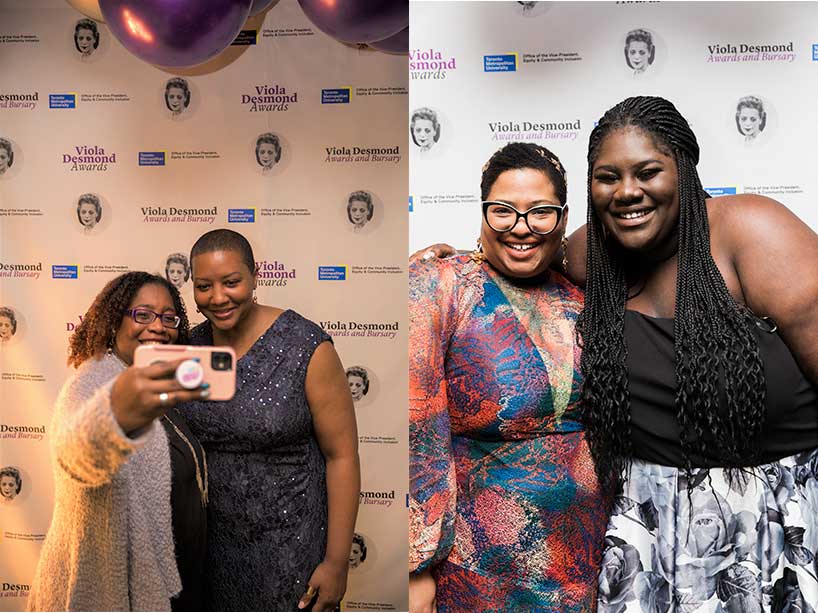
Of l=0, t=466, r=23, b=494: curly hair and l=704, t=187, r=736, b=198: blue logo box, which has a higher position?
l=704, t=187, r=736, b=198: blue logo box

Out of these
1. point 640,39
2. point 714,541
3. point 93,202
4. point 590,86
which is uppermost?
point 640,39

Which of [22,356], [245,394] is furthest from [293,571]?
[22,356]

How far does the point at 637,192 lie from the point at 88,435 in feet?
4.33

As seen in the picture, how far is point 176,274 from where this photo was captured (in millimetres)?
1748

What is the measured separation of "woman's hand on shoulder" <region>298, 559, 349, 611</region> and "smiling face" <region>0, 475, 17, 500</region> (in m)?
0.75

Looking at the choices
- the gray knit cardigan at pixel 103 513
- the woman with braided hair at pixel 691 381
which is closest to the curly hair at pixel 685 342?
the woman with braided hair at pixel 691 381

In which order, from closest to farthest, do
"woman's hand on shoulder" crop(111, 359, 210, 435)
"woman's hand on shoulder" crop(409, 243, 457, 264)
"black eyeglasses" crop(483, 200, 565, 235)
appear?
"woman's hand on shoulder" crop(111, 359, 210, 435) < "black eyeglasses" crop(483, 200, 565, 235) < "woman's hand on shoulder" crop(409, 243, 457, 264)

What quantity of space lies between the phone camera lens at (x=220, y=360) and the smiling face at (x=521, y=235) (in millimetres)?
641

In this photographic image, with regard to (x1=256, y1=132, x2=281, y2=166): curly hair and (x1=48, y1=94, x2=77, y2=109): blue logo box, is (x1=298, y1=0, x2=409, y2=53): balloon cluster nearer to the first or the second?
(x1=256, y1=132, x2=281, y2=166): curly hair

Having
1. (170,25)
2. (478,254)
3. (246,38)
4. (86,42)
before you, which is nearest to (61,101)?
(86,42)

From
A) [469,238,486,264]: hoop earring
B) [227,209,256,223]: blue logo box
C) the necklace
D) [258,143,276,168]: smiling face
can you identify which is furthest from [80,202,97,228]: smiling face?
[469,238,486,264]: hoop earring

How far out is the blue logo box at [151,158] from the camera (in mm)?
1824

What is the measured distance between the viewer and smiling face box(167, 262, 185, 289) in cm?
173

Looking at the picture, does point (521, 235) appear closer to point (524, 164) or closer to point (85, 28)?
point (524, 164)
